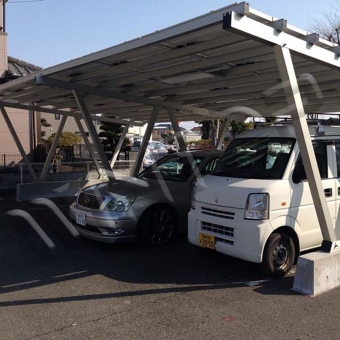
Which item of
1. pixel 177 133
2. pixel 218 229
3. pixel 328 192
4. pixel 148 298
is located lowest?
pixel 148 298

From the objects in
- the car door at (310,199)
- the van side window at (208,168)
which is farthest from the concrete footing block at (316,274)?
the van side window at (208,168)

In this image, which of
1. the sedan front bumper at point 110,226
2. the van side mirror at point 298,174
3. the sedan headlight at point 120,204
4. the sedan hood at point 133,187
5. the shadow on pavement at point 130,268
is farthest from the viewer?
the sedan hood at point 133,187

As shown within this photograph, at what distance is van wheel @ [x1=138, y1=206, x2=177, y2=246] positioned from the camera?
633 centimetres

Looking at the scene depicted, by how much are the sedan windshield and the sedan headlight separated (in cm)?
122

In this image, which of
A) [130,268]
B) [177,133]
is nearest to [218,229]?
[130,268]

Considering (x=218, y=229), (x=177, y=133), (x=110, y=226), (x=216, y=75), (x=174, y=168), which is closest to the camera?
(x=218, y=229)

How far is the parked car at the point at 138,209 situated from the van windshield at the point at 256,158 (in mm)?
1147

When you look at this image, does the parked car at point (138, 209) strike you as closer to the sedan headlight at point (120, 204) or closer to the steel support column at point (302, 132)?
the sedan headlight at point (120, 204)

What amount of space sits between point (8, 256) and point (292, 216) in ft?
13.9

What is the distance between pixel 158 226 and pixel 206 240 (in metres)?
1.52

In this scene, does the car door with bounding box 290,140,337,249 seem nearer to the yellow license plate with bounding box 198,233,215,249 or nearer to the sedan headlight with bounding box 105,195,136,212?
the yellow license plate with bounding box 198,233,215,249

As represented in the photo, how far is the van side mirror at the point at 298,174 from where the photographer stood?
5.07 metres

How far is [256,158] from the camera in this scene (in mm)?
5594

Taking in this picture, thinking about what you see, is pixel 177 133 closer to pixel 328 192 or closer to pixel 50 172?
pixel 328 192
